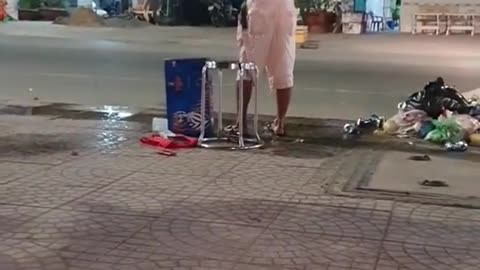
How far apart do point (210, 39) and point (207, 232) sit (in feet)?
52.7

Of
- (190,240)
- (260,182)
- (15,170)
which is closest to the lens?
(190,240)

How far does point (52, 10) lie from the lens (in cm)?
2892

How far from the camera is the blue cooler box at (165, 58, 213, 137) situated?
6422 millimetres

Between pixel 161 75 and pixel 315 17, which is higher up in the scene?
pixel 315 17

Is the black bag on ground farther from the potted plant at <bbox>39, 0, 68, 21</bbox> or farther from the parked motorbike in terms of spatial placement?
the potted plant at <bbox>39, 0, 68, 21</bbox>

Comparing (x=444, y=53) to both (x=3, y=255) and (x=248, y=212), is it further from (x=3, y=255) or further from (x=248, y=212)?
(x=3, y=255)

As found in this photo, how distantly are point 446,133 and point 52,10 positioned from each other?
2432 centimetres

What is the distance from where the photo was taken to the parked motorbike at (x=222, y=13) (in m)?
25.5

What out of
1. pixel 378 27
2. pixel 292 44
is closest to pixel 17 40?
pixel 378 27

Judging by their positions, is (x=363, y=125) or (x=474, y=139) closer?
(x=474, y=139)

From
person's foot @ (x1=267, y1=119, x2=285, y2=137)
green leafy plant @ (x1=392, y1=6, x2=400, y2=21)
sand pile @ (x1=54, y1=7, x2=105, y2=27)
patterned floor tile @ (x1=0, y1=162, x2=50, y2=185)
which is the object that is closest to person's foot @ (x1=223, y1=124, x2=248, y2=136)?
person's foot @ (x1=267, y1=119, x2=285, y2=137)

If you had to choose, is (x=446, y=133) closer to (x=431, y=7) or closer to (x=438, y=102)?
(x=438, y=102)

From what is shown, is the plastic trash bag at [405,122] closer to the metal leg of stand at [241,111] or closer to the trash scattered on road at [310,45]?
the metal leg of stand at [241,111]

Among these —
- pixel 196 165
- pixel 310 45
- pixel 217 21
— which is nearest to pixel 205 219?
pixel 196 165
